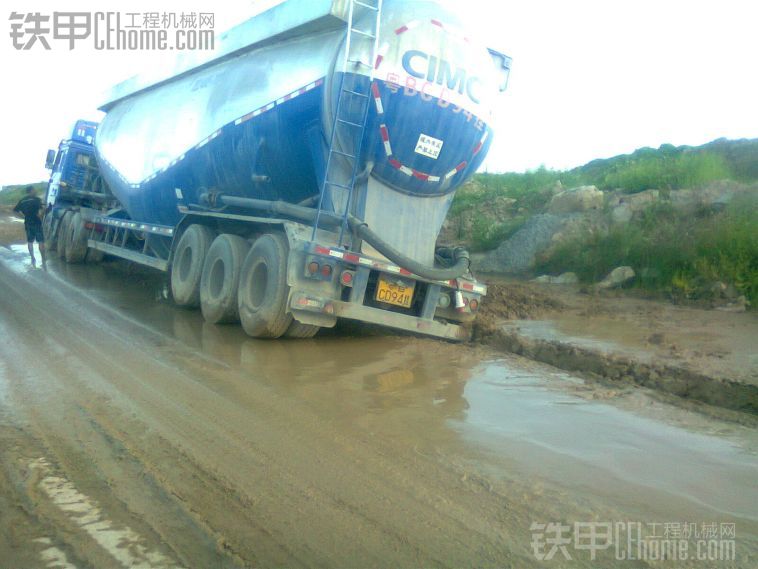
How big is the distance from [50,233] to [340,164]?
Result: 13.7 m

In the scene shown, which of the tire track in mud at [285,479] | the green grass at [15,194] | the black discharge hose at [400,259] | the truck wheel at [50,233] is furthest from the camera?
the green grass at [15,194]

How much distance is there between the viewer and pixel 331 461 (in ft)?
13.4

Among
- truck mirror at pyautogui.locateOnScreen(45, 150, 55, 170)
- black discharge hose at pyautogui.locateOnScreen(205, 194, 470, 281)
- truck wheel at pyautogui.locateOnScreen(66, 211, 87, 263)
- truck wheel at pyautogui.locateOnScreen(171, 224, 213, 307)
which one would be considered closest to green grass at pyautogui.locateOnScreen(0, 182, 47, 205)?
truck mirror at pyautogui.locateOnScreen(45, 150, 55, 170)

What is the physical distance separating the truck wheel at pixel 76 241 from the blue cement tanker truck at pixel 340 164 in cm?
761

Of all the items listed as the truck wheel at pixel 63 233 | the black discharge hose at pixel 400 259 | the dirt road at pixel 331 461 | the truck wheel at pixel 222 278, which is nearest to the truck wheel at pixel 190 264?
the truck wheel at pixel 222 278

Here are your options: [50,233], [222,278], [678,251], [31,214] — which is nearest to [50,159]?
[50,233]

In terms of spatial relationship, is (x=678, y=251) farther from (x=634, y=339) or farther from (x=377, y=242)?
(x=377, y=242)

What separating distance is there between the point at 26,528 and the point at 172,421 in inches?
62.2

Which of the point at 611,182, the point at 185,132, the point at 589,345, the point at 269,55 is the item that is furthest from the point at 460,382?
the point at 611,182

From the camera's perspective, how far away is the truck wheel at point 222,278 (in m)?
8.37

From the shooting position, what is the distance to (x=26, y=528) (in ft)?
10.3

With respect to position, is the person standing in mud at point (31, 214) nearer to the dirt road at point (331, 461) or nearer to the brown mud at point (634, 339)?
the dirt road at point (331, 461)

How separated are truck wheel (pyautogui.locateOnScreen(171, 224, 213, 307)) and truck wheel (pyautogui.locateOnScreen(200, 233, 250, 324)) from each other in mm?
255

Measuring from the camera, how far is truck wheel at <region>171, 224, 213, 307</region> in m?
9.38
